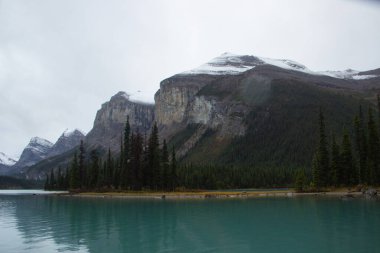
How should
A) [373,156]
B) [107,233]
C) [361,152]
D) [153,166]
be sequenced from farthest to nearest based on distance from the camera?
[153,166], [361,152], [373,156], [107,233]

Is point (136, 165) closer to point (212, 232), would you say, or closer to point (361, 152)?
point (361, 152)

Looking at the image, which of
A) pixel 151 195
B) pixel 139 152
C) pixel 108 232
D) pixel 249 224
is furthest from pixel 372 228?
pixel 139 152

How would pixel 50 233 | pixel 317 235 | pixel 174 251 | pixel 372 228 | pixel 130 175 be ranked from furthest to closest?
pixel 130 175
pixel 50 233
pixel 372 228
pixel 317 235
pixel 174 251

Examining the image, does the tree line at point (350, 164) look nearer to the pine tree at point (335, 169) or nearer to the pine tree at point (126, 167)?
the pine tree at point (335, 169)

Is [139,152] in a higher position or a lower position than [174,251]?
higher

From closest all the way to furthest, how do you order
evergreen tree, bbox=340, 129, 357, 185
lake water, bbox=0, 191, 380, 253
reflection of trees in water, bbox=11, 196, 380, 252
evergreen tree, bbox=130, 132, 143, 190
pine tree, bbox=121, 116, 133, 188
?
lake water, bbox=0, 191, 380, 253 < reflection of trees in water, bbox=11, 196, 380, 252 < evergreen tree, bbox=340, 129, 357, 185 < evergreen tree, bbox=130, 132, 143, 190 < pine tree, bbox=121, 116, 133, 188

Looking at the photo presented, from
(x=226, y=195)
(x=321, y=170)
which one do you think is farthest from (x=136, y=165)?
(x=321, y=170)

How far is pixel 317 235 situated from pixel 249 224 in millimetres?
9288

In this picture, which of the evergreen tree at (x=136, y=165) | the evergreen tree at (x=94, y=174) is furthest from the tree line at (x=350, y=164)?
the evergreen tree at (x=94, y=174)

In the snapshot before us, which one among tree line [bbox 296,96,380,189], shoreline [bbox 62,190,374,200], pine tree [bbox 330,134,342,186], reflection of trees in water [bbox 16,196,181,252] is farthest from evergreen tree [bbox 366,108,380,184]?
reflection of trees in water [bbox 16,196,181,252]

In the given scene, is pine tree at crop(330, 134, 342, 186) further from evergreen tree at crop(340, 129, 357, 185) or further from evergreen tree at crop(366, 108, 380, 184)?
evergreen tree at crop(366, 108, 380, 184)

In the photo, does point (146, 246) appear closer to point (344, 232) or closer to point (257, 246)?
point (257, 246)

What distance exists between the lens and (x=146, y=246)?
1147 inches

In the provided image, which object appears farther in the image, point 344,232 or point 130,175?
point 130,175
